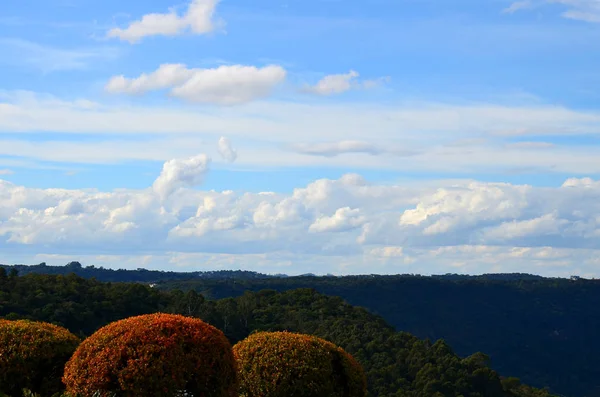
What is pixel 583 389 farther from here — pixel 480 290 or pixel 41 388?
pixel 41 388

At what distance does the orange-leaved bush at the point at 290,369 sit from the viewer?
15.0m

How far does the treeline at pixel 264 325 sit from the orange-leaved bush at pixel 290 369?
39.8m

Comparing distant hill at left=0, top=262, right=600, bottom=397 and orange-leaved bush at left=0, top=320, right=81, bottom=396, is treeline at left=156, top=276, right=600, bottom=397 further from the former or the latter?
orange-leaved bush at left=0, top=320, right=81, bottom=396

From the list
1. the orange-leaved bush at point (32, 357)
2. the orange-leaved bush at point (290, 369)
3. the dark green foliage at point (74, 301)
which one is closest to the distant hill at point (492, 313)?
the dark green foliage at point (74, 301)

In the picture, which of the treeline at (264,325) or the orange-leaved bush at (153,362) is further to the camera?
the treeline at (264,325)

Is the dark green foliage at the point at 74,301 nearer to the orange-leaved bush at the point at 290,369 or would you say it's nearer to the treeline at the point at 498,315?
the orange-leaved bush at the point at 290,369

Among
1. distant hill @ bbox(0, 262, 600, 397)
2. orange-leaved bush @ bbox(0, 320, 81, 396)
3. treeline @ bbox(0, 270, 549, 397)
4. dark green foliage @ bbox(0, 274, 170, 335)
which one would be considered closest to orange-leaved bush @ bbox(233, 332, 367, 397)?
orange-leaved bush @ bbox(0, 320, 81, 396)

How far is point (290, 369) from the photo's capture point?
15.0 m

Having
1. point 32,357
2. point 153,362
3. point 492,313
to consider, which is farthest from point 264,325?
point 492,313

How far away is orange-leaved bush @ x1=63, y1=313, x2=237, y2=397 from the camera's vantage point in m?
12.5

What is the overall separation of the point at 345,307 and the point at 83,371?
6829 centimetres

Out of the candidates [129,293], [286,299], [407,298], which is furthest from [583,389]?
[129,293]

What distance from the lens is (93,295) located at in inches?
2400

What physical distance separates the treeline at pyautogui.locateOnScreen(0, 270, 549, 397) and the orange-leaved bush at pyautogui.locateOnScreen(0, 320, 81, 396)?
39856 millimetres
